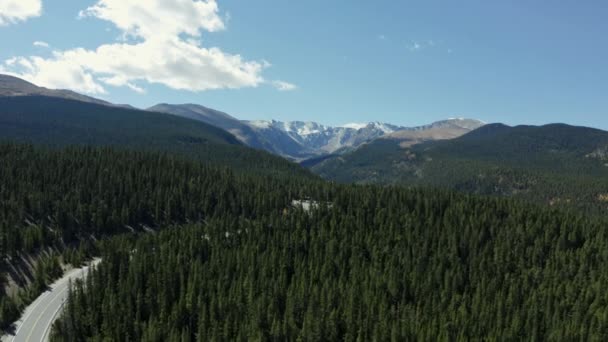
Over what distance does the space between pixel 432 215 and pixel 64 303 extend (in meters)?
135

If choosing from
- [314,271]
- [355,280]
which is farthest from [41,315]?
[355,280]

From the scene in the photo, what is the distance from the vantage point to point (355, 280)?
134 m

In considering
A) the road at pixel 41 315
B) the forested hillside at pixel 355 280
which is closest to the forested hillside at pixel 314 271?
the forested hillside at pixel 355 280

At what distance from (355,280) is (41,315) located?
3030 inches

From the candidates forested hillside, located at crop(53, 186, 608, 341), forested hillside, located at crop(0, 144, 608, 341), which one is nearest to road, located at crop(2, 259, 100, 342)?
forested hillside, located at crop(0, 144, 608, 341)

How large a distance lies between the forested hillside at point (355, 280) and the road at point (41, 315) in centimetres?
505

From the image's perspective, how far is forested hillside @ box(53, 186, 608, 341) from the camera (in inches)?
4203

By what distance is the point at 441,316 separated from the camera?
114250mm

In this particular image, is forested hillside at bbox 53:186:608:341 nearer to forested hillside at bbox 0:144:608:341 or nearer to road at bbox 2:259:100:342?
forested hillside at bbox 0:144:608:341

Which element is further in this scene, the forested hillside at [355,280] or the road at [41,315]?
the forested hillside at [355,280]

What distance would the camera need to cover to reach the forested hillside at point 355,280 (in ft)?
350

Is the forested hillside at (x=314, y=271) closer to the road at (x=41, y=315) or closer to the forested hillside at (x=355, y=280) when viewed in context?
the forested hillside at (x=355, y=280)

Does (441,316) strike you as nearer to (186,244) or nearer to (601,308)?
(601,308)

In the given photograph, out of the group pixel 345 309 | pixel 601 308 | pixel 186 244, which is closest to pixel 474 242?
pixel 601 308
